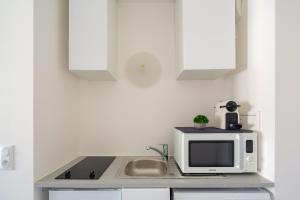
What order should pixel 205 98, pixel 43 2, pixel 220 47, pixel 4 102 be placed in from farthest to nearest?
pixel 205 98
pixel 220 47
pixel 43 2
pixel 4 102

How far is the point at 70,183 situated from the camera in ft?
3.91

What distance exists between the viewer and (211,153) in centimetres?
132

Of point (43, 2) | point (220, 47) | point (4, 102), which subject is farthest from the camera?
point (220, 47)

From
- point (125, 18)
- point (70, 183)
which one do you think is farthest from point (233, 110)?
point (125, 18)

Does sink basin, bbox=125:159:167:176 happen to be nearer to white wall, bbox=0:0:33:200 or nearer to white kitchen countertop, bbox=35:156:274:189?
white kitchen countertop, bbox=35:156:274:189

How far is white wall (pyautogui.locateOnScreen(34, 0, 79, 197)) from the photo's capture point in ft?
3.90

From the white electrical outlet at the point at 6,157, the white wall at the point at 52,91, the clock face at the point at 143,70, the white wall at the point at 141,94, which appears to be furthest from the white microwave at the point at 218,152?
the white electrical outlet at the point at 6,157

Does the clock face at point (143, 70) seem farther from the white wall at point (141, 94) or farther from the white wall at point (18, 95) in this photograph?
the white wall at point (18, 95)

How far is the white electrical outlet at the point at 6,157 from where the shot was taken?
1.10 m

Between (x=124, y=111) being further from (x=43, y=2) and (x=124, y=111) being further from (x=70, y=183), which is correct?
(x=43, y=2)

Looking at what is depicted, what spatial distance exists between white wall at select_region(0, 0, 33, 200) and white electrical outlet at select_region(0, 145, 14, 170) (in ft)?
0.08

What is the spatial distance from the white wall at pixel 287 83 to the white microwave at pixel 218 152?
16 centimetres

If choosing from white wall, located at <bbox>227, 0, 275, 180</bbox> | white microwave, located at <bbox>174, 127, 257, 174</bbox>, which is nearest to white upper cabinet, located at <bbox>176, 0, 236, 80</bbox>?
white wall, located at <bbox>227, 0, 275, 180</bbox>

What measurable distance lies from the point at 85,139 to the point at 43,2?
3.82ft
